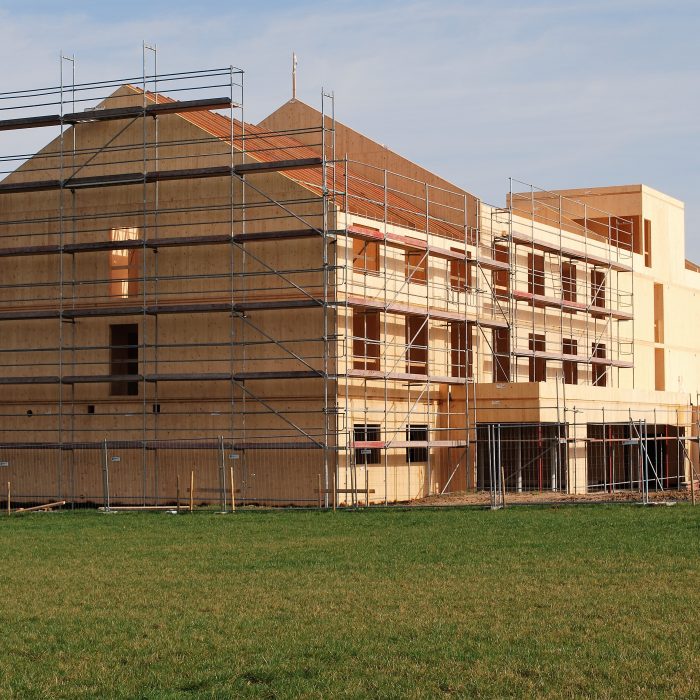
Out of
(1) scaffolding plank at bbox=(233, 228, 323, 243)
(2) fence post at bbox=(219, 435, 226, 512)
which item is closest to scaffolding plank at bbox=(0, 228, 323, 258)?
(1) scaffolding plank at bbox=(233, 228, 323, 243)

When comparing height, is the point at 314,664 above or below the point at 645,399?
below

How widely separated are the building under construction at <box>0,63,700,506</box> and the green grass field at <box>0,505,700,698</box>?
9.20m

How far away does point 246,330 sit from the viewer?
34.7 meters

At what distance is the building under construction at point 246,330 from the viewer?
34.0 metres

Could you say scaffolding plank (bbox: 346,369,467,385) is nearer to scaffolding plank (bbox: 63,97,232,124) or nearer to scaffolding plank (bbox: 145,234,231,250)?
scaffolding plank (bbox: 145,234,231,250)

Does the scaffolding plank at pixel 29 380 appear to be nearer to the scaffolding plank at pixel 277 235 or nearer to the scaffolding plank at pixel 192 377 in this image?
the scaffolding plank at pixel 192 377

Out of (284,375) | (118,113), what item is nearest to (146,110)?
(118,113)

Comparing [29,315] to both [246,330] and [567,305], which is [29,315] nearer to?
[246,330]

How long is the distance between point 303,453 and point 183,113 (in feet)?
32.7

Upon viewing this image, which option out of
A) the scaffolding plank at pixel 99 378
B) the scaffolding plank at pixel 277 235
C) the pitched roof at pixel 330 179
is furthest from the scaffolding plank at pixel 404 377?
the scaffolding plank at pixel 99 378

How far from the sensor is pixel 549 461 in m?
38.7

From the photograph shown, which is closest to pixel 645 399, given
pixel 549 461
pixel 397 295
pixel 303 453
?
pixel 549 461

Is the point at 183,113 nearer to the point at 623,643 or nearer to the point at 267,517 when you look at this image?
the point at 267,517

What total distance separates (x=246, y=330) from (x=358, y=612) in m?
20.5
